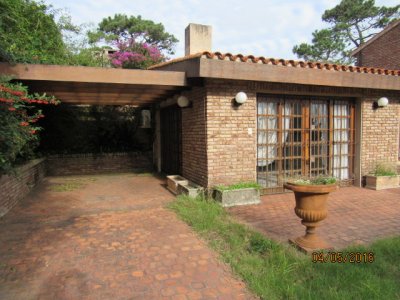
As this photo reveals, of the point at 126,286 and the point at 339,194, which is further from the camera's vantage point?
the point at 339,194

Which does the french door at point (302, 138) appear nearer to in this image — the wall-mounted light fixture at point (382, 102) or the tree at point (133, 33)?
the wall-mounted light fixture at point (382, 102)

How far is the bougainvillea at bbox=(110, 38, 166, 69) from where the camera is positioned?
17.9 meters

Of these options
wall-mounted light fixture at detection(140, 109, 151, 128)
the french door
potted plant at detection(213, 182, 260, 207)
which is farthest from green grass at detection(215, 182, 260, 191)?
wall-mounted light fixture at detection(140, 109, 151, 128)

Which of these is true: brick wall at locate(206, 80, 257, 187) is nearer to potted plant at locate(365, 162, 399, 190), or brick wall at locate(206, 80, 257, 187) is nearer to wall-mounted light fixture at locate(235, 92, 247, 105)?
wall-mounted light fixture at locate(235, 92, 247, 105)

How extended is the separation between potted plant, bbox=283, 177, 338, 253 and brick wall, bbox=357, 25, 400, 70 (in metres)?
12.4

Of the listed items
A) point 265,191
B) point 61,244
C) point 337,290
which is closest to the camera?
point 337,290

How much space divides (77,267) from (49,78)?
3653 mm

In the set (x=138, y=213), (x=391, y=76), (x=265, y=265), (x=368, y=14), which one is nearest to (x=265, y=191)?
(x=138, y=213)

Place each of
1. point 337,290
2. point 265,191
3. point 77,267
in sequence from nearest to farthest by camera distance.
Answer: point 337,290 → point 77,267 → point 265,191

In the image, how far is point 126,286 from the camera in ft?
9.28

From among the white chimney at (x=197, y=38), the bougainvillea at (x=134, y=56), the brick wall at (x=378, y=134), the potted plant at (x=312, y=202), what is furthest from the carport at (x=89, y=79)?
the bougainvillea at (x=134, y=56)

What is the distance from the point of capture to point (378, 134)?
24.6ft

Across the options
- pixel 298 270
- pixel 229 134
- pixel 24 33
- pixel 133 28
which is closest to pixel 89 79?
pixel 24 33

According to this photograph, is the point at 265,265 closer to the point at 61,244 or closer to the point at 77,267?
the point at 77,267
